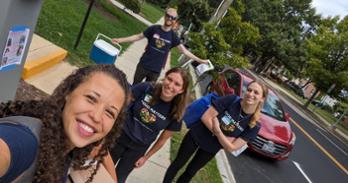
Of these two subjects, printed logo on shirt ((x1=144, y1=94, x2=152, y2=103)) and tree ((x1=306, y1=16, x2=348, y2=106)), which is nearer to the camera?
printed logo on shirt ((x1=144, y1=94, x2=152, y2=103))

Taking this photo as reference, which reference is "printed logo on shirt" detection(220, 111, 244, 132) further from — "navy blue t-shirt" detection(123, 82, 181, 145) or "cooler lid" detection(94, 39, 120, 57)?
"cooler lid" detection(94, 39, 120, 57)

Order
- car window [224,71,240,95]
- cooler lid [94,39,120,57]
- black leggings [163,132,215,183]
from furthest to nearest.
Result: car window [224,71,240,95]
cooler lid [94,39,120,57]
black leggings [163,132,215,183]

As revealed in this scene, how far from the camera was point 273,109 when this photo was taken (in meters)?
10.8

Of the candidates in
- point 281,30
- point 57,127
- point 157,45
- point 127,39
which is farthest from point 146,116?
point 281,30

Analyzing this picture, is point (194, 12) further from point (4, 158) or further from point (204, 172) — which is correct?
point (4, 158)

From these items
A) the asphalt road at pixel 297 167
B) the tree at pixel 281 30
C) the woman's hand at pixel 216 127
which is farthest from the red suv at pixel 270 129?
the tree at pixel 281 30

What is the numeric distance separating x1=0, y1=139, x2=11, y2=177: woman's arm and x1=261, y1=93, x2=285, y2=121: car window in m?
9.51

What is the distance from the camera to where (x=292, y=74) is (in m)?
54.0

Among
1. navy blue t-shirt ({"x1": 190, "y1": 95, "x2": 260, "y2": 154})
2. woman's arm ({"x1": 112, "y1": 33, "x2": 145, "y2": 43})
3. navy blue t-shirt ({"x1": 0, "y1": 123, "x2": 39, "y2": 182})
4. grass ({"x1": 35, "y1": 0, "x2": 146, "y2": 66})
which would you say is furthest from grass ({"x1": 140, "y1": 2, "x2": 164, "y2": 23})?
navy blue t-shirt ({"x1": 0, "y1": 123, "x2": 39, "y2": 182})

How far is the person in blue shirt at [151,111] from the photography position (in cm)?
389

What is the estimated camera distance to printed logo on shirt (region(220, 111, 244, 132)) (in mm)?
4629

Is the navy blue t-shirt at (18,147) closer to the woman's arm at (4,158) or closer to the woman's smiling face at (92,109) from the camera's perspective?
the woman's arm at (4,158)

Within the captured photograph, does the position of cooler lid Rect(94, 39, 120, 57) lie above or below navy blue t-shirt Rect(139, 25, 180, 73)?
below

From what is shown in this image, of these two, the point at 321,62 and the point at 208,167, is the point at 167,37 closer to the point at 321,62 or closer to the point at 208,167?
the point at 208,167
